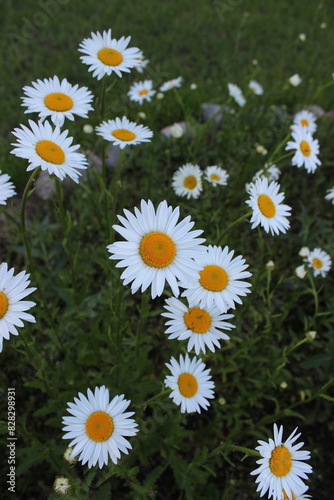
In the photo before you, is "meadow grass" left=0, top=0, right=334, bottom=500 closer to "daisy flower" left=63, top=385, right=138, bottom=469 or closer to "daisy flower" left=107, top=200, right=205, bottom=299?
"daisy flower" left=63, top=385, right=138, bottom=469

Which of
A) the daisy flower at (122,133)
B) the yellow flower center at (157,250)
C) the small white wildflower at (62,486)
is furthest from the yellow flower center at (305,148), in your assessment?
the small white wildflower at (62,486)

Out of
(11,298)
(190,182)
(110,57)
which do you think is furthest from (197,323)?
(110,57)

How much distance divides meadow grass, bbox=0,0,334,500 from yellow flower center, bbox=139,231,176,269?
0.90 ft

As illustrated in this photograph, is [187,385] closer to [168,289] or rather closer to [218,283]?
[218,283]

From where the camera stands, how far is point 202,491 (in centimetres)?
218

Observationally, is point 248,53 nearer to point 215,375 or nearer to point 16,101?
point 16,101

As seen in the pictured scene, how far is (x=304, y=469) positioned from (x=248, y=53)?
206 inches

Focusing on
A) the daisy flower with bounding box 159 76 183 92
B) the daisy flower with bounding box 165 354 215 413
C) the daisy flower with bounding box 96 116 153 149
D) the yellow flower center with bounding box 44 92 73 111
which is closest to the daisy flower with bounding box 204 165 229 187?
the daisy flower with bounding box 96 116 153 149

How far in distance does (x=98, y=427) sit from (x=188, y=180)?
170 cm

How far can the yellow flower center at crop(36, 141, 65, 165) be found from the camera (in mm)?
1646

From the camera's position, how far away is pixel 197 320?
172 cm

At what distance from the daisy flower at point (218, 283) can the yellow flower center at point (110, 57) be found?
1.10 metres

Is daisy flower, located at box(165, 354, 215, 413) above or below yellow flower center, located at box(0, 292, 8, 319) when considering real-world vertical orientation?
above

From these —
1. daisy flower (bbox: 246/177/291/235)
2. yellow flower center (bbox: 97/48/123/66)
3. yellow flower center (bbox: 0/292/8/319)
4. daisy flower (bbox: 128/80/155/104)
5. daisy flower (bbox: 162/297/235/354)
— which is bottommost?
yellow flower center (bbox: 0/292/8/319)
